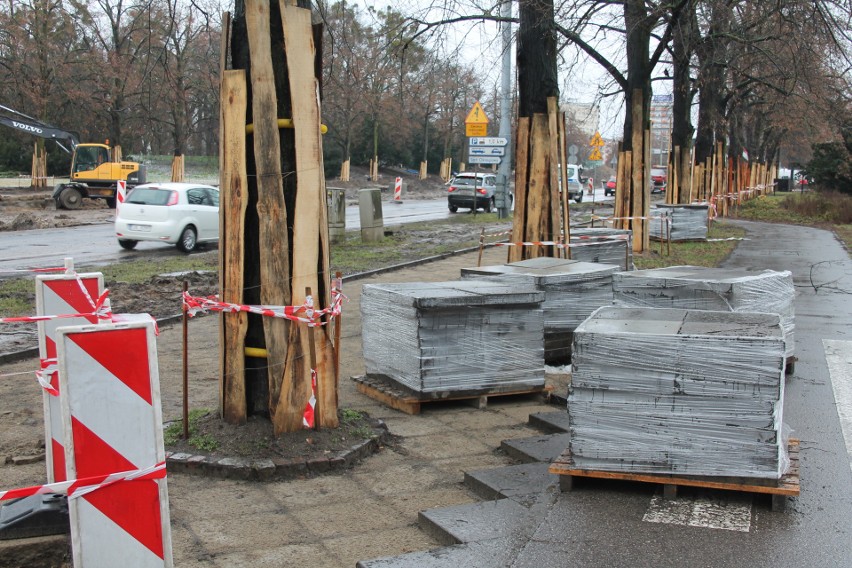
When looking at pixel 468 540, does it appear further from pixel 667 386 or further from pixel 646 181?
pixel 646 181

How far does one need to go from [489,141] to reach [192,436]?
24.0 m

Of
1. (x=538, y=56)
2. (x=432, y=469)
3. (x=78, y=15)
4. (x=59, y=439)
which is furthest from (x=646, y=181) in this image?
(x=78, y=15)

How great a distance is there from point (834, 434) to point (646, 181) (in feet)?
49.6

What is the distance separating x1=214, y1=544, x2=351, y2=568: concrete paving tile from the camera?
4363mm

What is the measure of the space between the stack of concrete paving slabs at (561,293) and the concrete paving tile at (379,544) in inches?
163

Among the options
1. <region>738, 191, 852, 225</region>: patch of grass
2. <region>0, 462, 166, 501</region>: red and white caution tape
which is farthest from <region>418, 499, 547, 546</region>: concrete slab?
<region>738, 191, 852, 225</region>: patch of grass

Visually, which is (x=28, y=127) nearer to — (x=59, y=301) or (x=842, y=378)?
(x=59, y=301)

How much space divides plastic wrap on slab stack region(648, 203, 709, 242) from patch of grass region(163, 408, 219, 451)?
19582mm

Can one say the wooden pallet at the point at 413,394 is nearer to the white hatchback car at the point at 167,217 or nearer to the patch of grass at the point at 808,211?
the white hatchback car at the point at 167,217

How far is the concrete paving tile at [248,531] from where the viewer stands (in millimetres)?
4594

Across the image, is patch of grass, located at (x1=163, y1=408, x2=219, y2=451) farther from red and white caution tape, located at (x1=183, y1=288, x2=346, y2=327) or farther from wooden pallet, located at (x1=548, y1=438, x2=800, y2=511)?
wooden pallet, located at (x1=548, y1=438, x2=800, y2=511)

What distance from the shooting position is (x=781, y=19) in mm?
13727

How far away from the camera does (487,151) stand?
94.8 ft

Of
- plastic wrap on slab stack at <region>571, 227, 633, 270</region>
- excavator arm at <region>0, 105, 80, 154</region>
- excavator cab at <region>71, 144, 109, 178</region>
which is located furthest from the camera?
excavator cab at <region>71, 144, 109, 178</region>
